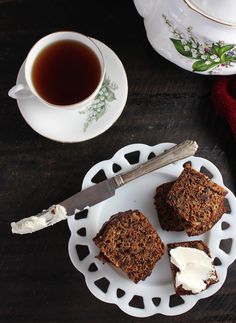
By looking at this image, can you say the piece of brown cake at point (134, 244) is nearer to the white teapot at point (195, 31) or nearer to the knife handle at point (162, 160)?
the knife handle at point (162, 160)

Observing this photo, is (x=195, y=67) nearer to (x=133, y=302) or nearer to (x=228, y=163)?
(x=228, y=163)

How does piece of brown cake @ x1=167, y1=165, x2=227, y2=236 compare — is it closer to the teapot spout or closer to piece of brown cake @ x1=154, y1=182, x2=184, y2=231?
piece of brown cake @ x1=154, y1=182, x2=184, y2=231

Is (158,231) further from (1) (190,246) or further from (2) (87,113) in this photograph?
(2) (87,113)

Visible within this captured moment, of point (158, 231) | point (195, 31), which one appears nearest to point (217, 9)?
point (195, 31)

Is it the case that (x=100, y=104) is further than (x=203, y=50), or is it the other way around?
(x=100, y=104)

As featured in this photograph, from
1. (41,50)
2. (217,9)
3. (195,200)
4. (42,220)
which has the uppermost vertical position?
(217,9)

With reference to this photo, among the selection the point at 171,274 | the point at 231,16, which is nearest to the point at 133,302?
the point at 171,274
